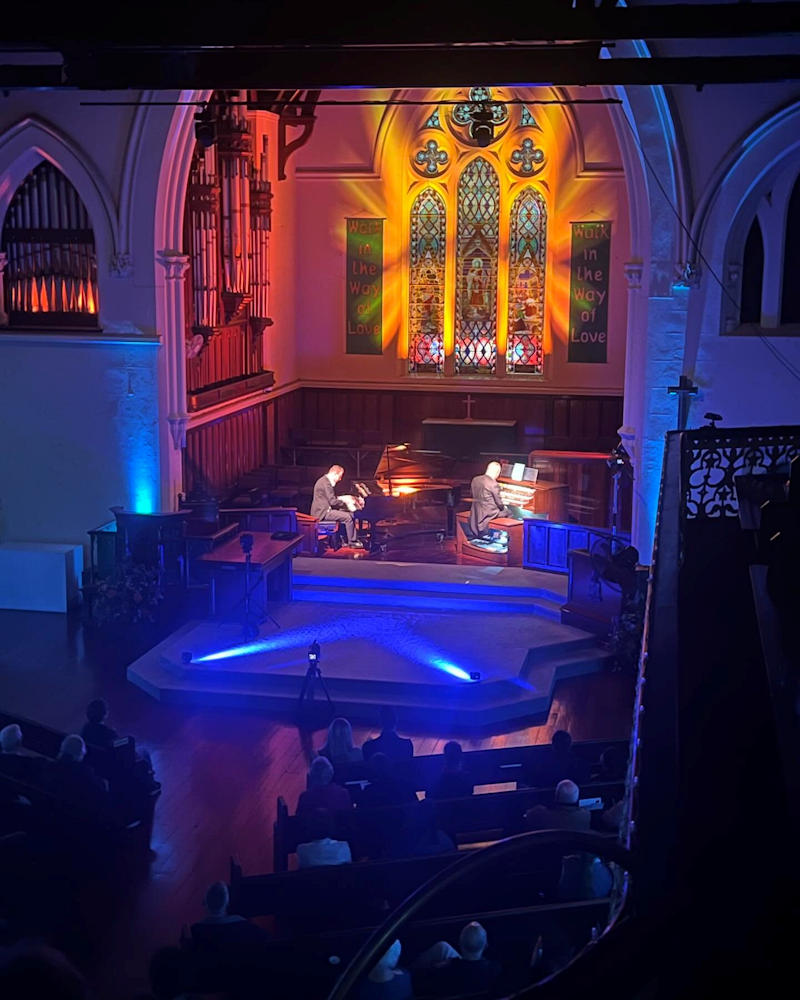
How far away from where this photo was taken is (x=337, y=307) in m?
21.3

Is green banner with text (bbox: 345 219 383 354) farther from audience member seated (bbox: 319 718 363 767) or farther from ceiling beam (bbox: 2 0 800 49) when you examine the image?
ceiling beam (bbox: 2 0 800 49)

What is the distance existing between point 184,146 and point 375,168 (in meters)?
6.65

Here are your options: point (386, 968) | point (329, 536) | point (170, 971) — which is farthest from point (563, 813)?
point (329, 536)

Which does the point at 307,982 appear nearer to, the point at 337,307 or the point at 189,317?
the point at 189,317

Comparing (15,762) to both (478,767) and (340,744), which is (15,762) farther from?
(478,767)

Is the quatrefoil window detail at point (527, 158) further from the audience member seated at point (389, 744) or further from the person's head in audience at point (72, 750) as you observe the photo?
the person's head in audience at point (72, 750)

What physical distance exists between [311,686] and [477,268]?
1126cm

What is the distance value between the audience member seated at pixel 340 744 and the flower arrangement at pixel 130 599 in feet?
16.9

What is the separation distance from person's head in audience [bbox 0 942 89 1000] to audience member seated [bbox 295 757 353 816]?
200 inches

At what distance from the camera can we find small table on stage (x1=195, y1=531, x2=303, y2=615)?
13453 mm

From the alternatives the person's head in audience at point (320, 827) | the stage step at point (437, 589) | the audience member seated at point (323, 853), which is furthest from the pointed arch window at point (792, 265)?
the audience member seated at point (323, 853)

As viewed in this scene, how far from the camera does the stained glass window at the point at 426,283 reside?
2117 cm

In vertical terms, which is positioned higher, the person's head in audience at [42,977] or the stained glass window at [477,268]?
the stained glass window at [477,268]

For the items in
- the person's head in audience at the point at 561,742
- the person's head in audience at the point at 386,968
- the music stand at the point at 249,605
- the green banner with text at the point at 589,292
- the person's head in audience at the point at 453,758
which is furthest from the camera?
the green banner with text at the point at 589,292
